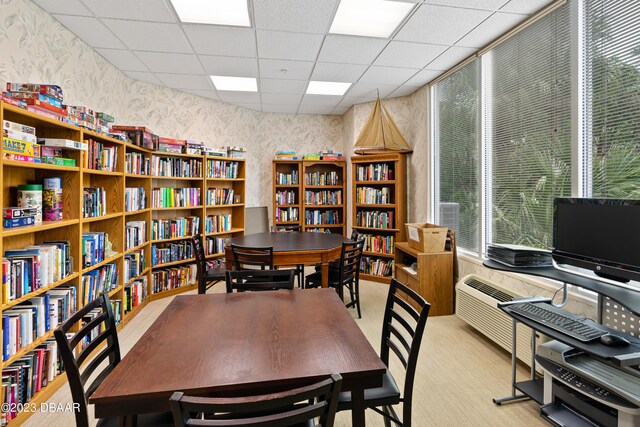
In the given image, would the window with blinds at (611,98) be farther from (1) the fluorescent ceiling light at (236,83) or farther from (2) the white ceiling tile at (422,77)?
(1) the fluorescent ceiling light at (236,83)

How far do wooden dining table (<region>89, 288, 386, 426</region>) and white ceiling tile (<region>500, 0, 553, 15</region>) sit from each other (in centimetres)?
268

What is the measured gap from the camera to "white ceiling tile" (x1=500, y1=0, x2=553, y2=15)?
254cm

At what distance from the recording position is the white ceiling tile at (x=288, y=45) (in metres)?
3.05

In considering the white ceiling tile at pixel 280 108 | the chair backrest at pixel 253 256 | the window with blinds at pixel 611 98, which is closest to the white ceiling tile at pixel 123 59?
the white ceiling tile at pixel 280 108

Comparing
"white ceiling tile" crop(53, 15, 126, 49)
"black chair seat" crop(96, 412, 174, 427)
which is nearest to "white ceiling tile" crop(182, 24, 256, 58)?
"white ceiling tile" crop(53, 15, 126, 49)

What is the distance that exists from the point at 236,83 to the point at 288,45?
1.43m

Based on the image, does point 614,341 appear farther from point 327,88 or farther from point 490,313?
point 327,88

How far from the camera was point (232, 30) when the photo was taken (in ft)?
9.69

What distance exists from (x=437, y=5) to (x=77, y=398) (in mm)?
3240

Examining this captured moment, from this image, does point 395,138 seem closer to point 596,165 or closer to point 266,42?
point 266,42

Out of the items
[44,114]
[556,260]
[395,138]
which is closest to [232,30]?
[44,114]

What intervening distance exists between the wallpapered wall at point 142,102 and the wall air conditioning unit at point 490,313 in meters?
3.78

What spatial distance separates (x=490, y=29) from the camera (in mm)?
2971

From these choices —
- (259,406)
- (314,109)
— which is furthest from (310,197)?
(259,406)
